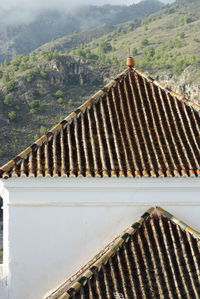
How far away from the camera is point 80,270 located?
30.3 feet

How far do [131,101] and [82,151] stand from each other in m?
1.73

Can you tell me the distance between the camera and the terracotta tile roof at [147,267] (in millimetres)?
7906

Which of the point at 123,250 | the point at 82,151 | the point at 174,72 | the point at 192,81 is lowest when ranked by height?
the point at 123,250

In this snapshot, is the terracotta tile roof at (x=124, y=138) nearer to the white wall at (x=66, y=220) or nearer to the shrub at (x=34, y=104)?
the white wall at (x=66, y=220)

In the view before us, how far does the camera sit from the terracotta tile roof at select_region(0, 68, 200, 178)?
8.82 meters

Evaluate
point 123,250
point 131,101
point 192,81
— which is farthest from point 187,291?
point 192,81

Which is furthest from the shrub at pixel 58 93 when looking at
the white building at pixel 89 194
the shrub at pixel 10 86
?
the white building at pixel 89 194

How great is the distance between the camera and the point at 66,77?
323 ft

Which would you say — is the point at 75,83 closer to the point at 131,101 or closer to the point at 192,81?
the point at 192,81

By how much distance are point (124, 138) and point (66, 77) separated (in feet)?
295

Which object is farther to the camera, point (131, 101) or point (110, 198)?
point (131, 101)

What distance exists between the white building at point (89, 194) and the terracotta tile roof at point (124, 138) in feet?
0.06

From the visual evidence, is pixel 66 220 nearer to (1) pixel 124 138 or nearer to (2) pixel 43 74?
(1) pixel 124 138

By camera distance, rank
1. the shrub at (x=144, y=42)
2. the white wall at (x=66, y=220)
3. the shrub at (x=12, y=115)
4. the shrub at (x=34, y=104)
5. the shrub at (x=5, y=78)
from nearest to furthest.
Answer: the white wall at (x=66, y=220), the shrub at (x=12, y=115), the shrub at (x=34, y=104), the shrub at (x=5, y=78), the shrub at (x=144, y=42)
